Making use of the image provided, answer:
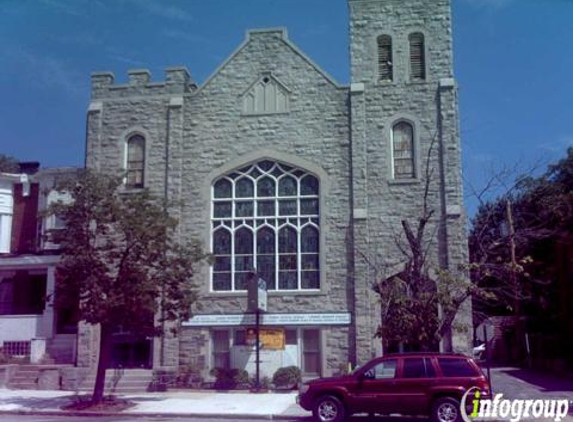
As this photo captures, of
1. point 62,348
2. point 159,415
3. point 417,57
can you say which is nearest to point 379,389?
point 159,415

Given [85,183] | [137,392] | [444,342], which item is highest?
[85,183]

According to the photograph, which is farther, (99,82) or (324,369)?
(99,82)

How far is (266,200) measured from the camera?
27.9m

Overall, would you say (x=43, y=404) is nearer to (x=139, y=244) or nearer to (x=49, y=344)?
(x=139, y=244)

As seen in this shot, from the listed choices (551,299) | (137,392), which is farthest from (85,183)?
(551,299)

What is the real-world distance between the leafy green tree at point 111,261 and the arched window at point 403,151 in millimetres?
10434

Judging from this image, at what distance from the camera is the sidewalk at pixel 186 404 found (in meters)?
18.9

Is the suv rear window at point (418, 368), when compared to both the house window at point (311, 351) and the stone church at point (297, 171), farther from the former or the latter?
the house window at point (311, 351)

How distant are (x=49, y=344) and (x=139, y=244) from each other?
1051 centimetres

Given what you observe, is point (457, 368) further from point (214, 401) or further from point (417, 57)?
point (417, 57)

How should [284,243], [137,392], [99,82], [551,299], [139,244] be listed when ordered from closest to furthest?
[139,244] → [137,392] → [284,243] → [99,82] → [551,299]

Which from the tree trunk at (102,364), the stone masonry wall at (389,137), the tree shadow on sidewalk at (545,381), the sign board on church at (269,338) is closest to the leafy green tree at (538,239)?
the tree shadow on sidewalk at (545,381)

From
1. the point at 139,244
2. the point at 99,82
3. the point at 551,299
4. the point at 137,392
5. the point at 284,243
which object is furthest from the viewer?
the point at 551,299

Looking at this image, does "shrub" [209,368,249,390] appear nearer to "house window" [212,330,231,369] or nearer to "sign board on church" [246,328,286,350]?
"house window" [212,330,231,369]
